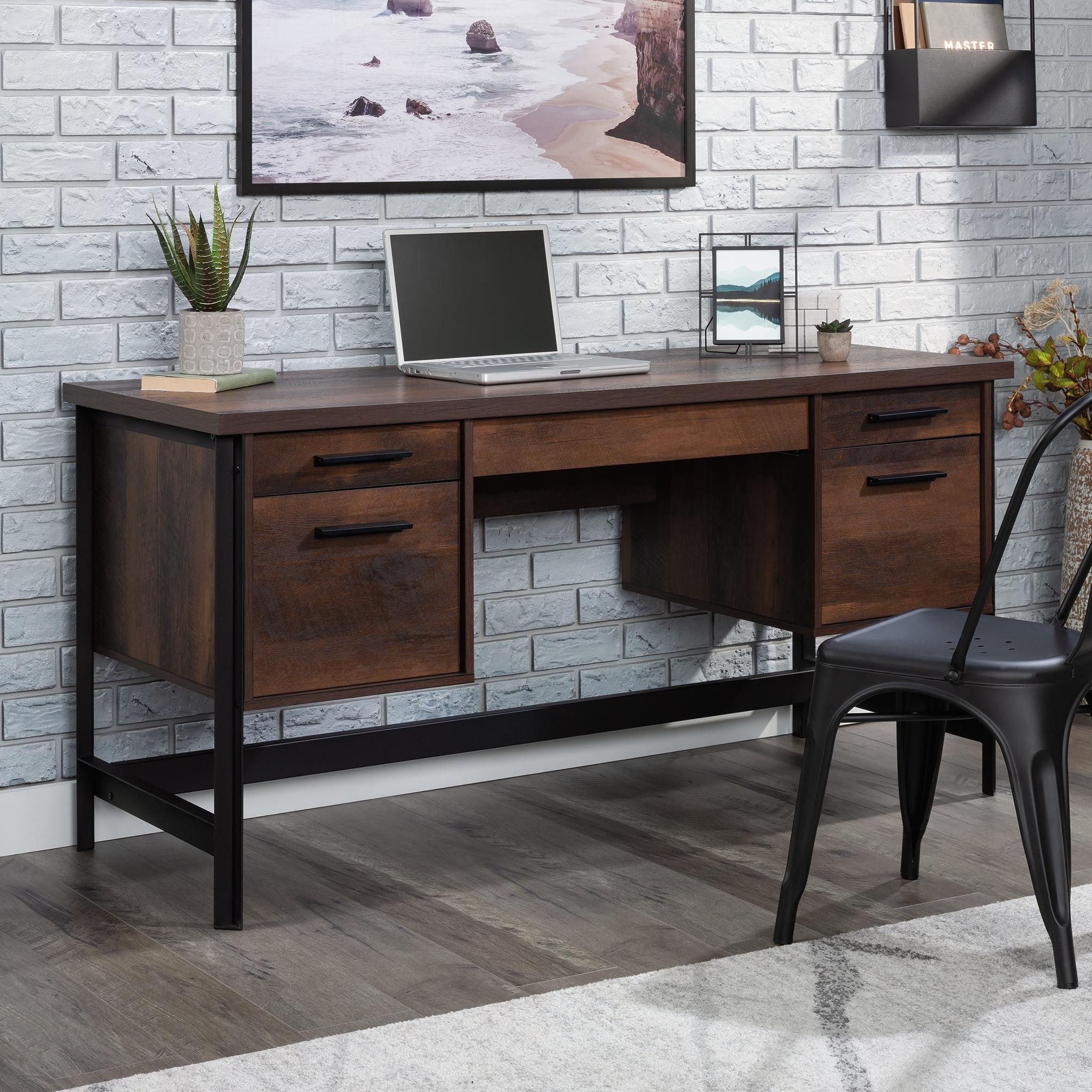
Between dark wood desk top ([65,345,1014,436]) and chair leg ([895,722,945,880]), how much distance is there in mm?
614

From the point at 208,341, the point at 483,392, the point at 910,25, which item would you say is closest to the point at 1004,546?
the point at 483,392

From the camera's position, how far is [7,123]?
Answer: 2742 millimetres

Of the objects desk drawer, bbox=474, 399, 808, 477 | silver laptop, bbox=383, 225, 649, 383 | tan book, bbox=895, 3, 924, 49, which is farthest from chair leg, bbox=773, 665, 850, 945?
tan book, bbox=895, 3, 924, 49

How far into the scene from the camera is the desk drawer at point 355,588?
8.09ft

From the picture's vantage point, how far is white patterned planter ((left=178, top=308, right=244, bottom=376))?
2.71 meters

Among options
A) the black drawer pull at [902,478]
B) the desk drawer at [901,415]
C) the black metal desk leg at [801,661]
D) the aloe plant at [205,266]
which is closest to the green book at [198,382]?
the aloe plant at [205,266]

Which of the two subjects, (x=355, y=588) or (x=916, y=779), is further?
(x=916, y=779)

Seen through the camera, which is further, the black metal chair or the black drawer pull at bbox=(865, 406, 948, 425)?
the black drawer pull at bbox=(865, 406, 948, 425)

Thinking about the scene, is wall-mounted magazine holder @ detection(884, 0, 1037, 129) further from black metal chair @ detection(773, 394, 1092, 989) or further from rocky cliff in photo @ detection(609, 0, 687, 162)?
black metal chair @ detection(773, 394, 1092, 989)

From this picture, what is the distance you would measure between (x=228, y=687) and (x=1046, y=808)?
3.82 ft

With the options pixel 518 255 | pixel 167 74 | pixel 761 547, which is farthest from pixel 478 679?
pixel 167 74

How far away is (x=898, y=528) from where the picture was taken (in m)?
3.01

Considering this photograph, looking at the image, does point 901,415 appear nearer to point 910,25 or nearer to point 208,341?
point 910,25

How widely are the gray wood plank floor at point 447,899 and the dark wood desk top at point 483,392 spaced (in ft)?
2.50
